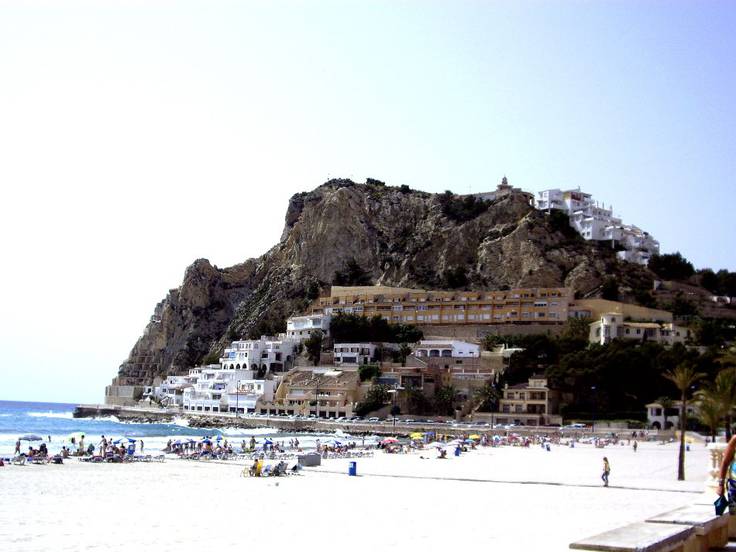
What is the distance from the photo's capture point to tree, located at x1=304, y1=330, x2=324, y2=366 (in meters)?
99.3

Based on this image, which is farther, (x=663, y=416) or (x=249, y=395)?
(x=249, y=395)

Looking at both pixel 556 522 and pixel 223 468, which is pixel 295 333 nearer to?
pixel 223 468

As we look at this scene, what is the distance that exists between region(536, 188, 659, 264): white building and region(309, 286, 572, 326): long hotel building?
64.9 feet

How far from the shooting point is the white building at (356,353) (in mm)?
94438

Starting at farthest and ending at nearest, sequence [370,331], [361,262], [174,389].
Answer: [361,262]
[174,389]
[370,331]

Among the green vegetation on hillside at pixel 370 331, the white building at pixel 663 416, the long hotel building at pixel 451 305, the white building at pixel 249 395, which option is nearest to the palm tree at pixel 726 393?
the white building at pixel 663 416

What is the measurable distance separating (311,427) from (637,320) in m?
34.4

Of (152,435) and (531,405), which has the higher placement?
(531,405)

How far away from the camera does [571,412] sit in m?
76.1

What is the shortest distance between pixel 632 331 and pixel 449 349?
17.9 meters

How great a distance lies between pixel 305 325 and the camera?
105562mm

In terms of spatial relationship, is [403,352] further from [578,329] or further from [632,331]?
[632,331]

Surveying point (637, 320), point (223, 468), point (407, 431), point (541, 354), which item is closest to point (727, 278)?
point (637, 320)

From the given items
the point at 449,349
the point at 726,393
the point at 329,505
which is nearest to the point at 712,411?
the point at 726,393
